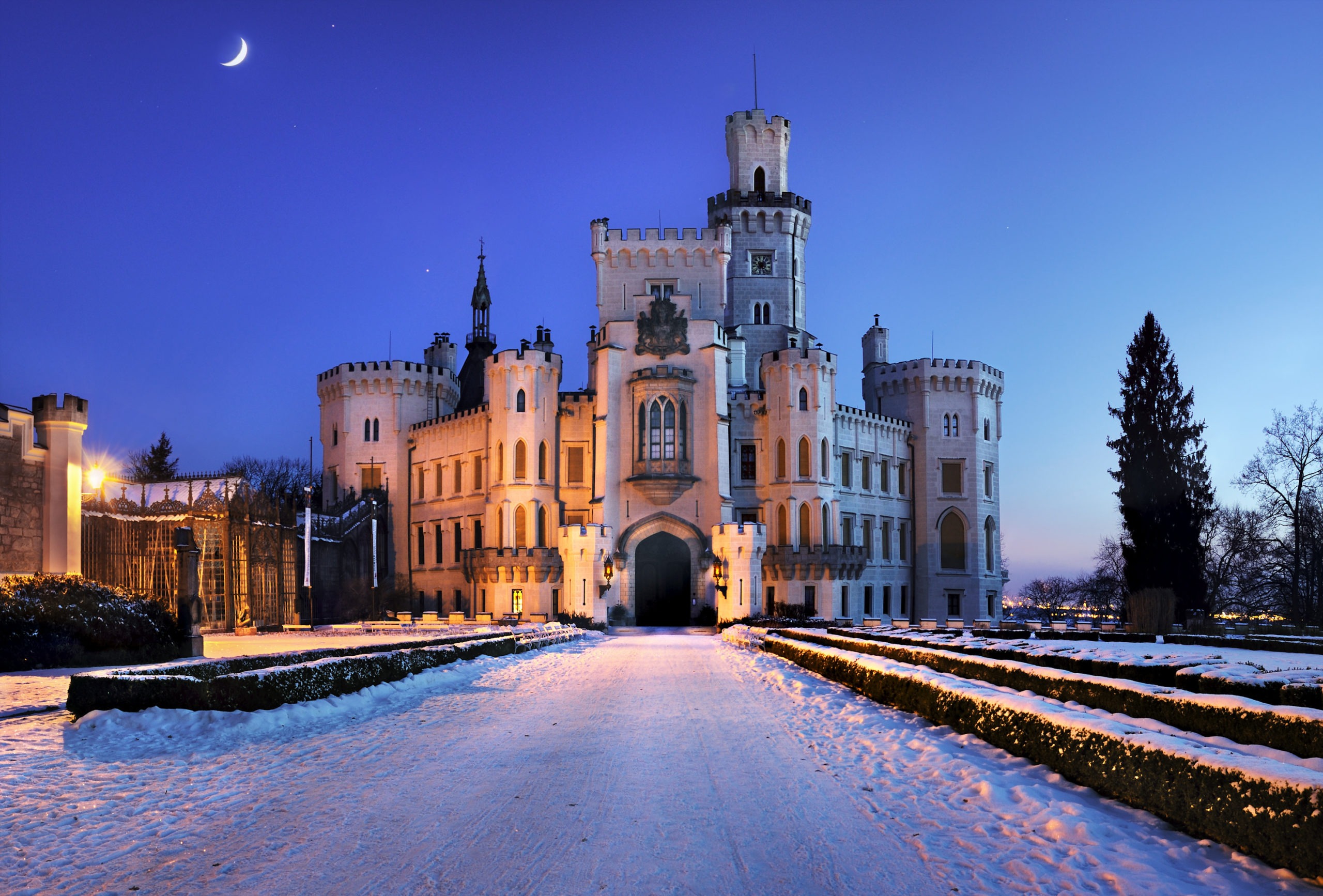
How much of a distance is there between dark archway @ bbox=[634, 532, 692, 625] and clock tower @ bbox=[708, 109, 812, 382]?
13279mm

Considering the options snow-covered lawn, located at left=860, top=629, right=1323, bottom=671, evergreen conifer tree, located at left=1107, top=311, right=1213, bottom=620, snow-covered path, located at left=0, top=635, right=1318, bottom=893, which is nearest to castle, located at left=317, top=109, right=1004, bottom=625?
evergreen conifer tree, located at left=1107, top=311, right=1213, bottom=620

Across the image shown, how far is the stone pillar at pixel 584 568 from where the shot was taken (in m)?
49.0

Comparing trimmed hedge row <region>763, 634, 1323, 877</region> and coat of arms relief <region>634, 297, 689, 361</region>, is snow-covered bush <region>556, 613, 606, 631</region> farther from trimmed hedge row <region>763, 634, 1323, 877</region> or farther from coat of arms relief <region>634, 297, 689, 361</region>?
trimmed hedge row <region>763, 634, 1323, 877</region>

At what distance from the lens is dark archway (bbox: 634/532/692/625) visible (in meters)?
53.7

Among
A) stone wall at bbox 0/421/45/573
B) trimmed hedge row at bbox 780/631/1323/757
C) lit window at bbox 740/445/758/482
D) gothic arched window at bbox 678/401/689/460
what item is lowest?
trimmed hedge row at bbox 780/631/1323/757

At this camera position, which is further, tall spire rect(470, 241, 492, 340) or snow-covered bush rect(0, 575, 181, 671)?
tall spire rect(470, 241, 492, 340)

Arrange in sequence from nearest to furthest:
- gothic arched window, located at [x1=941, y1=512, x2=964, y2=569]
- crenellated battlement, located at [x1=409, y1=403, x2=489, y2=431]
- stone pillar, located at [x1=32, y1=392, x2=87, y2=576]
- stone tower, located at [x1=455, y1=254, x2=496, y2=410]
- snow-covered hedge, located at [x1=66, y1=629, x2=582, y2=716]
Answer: snow-covered hedge, located at [x1=66, y1=629, x2=582, y2=716], stone pillar, located at [x1=32, y1=392, x2=87, y2=576], crenellated battlement, located at [x1=409, y1=403, x2=489, y2=431], gothic arched window, located at [x1=941, y1=512, x2=964, y2=569], stone tower, located at [x1=455, y1=254, x2=496, y2=410]

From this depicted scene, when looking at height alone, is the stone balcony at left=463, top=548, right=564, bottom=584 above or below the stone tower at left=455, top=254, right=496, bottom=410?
below

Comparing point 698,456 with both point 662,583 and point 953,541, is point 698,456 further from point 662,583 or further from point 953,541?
point 953,541

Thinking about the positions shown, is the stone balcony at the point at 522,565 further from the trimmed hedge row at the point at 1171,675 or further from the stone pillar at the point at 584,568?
the trimmed hedge row at the point at 1171,675

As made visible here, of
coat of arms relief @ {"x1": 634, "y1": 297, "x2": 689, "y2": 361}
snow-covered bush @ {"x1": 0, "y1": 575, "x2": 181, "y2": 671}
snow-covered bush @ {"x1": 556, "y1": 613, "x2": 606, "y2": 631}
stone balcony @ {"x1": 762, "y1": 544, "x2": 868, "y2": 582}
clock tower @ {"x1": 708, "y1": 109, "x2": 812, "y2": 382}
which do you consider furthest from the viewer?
clock tower @ {"x1": 708, "y1": 109, "x2": 812, "y2": 382}

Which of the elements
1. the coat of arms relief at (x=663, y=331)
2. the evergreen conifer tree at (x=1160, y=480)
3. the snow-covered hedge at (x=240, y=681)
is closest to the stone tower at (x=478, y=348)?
the coat of arms relief at (x=663, y=331)

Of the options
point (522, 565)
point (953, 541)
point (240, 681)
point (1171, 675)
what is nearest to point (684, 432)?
point (522, 565)

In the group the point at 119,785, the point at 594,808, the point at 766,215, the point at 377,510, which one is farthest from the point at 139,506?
the point at 766,215
